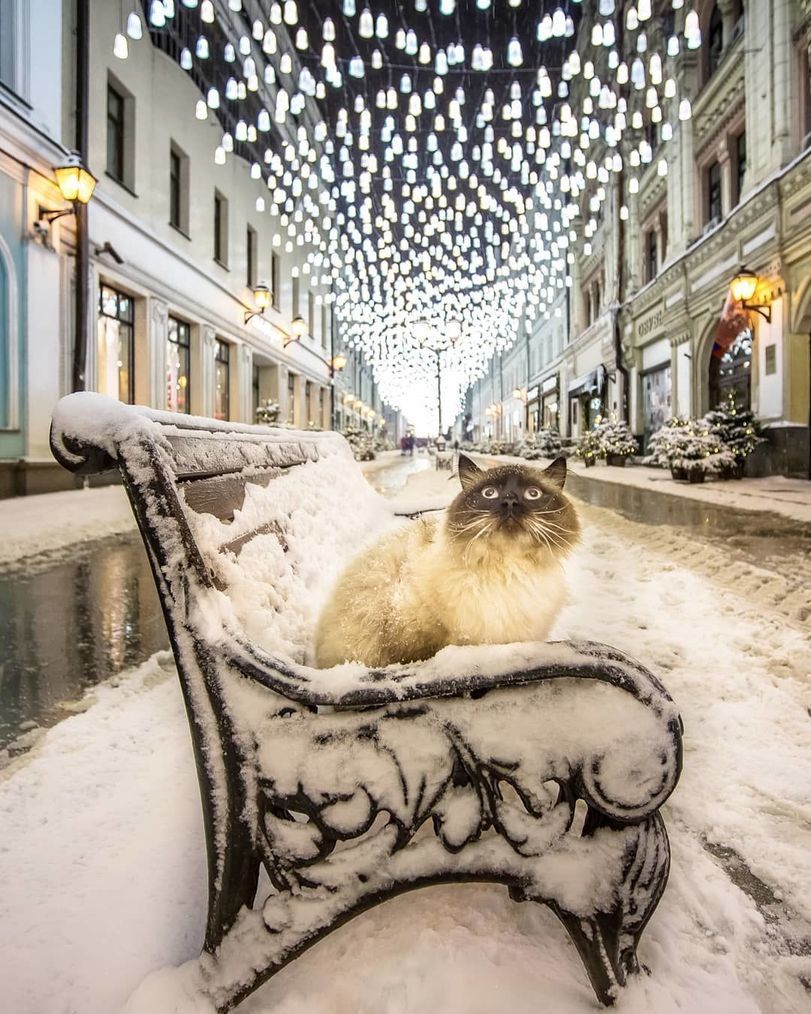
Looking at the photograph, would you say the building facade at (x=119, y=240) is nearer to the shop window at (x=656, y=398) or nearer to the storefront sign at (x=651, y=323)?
the storefront sign at (x=651, y=323)

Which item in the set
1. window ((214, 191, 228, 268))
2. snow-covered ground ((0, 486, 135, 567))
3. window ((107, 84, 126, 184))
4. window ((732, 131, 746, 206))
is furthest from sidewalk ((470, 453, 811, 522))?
window ((214, 191, 228, 268))

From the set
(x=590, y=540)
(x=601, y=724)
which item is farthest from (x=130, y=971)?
(x=590, y=540)

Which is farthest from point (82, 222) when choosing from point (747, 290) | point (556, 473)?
point (747, 290)

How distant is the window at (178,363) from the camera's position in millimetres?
15930

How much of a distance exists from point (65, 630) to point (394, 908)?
3.18 meters

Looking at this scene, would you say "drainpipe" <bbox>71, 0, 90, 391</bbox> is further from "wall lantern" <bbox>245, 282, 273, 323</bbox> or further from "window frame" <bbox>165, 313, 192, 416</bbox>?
"wall lantern" <bbox>245, 282, 273, 323</bbox>

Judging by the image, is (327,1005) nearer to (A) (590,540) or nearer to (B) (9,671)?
(B) (9,671)

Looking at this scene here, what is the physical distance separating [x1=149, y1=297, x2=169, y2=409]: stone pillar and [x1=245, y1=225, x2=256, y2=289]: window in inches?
298

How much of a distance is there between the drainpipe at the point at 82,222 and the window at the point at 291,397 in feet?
48.6

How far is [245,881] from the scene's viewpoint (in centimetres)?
108

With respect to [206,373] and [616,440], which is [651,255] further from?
[206,373]

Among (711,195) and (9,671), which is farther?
(711,195)

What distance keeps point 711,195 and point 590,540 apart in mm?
17061

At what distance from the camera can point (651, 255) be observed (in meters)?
23.2
